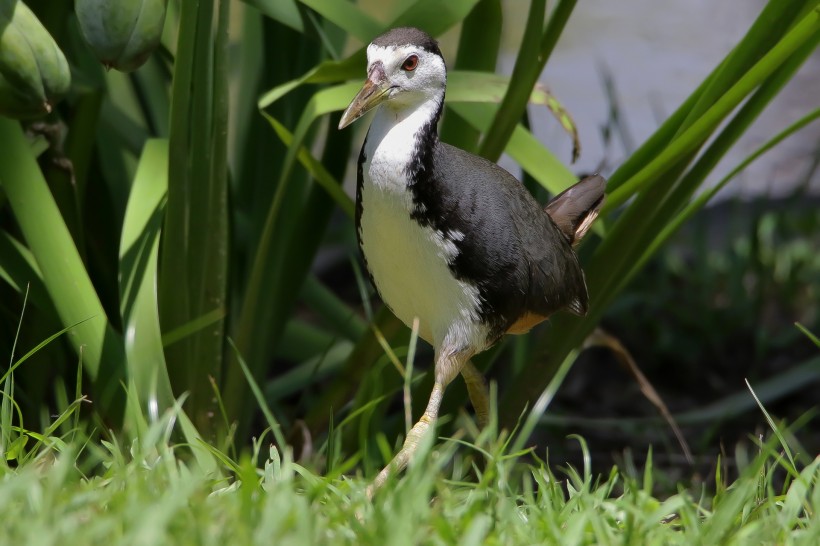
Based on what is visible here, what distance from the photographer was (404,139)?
1828mm

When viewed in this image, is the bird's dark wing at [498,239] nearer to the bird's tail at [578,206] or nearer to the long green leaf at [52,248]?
the bird's tail at [578,206]

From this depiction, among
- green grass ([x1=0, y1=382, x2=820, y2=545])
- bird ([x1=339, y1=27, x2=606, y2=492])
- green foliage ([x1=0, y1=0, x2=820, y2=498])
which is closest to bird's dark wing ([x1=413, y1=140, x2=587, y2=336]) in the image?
bird ([x1=339, y1=27, x2=606, y2=492])

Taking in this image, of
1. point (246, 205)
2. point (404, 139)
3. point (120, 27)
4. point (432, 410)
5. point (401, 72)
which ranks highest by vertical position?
point (120, 27)

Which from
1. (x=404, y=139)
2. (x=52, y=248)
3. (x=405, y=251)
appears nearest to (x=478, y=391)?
(x=405, y=251)

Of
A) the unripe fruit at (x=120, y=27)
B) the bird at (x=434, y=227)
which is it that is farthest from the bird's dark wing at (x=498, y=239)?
the unripe fruit at (x=120, y=27)

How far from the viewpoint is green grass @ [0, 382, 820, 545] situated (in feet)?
4.40

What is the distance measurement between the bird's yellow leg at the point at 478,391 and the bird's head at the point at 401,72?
56 cm

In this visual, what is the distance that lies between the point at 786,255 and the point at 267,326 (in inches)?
80.9

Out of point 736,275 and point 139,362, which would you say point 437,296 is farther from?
point 736,275

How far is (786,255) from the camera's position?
12.3 ft

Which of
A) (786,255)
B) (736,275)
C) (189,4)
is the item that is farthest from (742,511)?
(786,255)

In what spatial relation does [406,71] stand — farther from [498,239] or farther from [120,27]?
[120,27]

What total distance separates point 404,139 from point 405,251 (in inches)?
7.1

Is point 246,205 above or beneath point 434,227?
beneath
